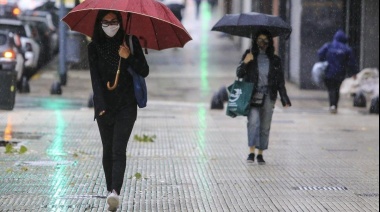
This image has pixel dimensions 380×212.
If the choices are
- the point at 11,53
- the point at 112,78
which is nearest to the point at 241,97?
the point at 112,78

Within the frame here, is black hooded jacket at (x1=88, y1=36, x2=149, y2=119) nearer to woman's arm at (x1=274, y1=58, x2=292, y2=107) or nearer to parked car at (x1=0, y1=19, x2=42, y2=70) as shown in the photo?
woman's arm at (x1=274, y1=58, x2=292, y2=107)

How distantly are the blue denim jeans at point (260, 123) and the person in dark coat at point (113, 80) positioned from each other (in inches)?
154

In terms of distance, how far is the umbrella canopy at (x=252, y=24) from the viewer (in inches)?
456

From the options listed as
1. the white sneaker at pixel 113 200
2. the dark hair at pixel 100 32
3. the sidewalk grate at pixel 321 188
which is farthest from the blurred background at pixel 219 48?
the white sneaker at pixel 113 200

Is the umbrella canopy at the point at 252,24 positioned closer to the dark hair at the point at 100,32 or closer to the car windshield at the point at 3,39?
the dark hair at the point at 100,32

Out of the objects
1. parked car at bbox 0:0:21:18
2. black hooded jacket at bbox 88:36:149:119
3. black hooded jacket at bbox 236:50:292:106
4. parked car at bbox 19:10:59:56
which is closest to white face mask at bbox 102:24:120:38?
black hooded jacket at bbox 88:36:149:119

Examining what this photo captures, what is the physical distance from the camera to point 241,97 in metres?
11.8

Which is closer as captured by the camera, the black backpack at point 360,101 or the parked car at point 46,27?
the black backpack at point 360,101

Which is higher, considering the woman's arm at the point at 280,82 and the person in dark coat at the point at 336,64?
the woman's arm at the point at 280,82

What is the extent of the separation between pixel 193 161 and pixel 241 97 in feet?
3.35

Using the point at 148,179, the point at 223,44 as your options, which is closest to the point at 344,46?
the point at 148,179

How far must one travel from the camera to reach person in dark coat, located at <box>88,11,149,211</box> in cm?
810

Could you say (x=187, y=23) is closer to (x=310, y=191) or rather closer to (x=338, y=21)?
(x=338, y=21)

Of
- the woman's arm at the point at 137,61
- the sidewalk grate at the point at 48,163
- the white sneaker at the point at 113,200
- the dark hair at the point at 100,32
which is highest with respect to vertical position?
the dark hair at the point at 100,32
